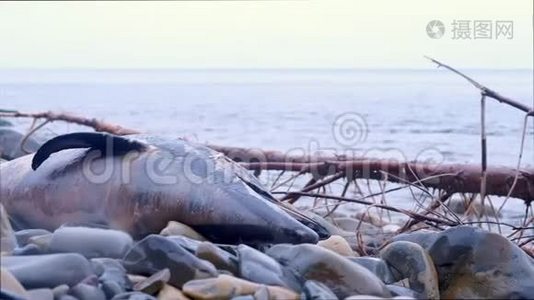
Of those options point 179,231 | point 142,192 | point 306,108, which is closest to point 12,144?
point 142,192

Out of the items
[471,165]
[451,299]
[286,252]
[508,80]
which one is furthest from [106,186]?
[508,80]

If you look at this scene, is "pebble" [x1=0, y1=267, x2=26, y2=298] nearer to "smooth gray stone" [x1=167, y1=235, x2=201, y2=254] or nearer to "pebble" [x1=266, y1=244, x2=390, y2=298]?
"smooth gray stone" [x1=167, y1=235, x2=201, y2=254]

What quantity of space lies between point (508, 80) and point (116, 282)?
16.6 meters

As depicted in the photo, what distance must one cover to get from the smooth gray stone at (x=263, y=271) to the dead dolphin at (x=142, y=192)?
355 mm

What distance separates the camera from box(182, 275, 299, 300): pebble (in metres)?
1.90

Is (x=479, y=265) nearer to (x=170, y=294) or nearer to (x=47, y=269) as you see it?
(x=170, y=294)

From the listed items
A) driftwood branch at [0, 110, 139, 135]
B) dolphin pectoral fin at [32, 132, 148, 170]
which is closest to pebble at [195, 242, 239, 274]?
dolphin pectoral fin at [32, 132, 148, 170]

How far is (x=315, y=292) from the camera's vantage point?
1.90 metres

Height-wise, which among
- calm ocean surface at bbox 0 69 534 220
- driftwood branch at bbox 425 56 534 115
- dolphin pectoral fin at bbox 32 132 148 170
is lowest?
calm ocean surface at bbox 0 69 534 220

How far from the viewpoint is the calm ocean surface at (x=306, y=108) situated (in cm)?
1006

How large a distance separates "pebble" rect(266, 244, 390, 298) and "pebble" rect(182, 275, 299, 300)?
0.13 meters

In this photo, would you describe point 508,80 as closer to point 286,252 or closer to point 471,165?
point 471,165

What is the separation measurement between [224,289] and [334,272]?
32 cm

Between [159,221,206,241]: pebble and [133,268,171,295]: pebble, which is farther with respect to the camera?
[159,221,206,241]: pebble
